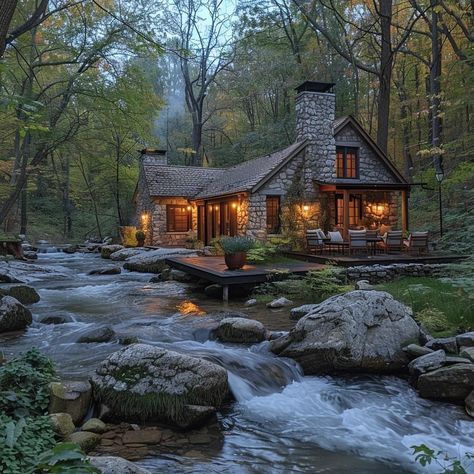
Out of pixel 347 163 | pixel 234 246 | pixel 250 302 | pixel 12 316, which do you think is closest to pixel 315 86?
pixel 347 163

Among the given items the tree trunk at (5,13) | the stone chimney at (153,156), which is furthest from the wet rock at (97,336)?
the stone chimney at (153,156)

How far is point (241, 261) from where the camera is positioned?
11.1 meters

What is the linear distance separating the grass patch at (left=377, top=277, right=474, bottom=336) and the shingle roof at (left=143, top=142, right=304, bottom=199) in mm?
9047

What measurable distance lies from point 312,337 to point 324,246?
849cm

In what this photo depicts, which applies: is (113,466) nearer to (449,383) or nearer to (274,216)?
(449,383)

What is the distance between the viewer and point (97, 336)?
6.51m

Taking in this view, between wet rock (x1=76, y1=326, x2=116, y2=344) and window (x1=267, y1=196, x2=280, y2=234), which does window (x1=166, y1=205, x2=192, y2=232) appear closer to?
window (x1=267, y1=196, x2=280, y2=234)

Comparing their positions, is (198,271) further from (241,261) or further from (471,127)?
(471,127)

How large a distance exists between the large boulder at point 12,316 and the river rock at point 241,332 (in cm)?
348

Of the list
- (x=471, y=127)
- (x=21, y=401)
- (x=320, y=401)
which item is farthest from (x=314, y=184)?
(x=21, y=401)

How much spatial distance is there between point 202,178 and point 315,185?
8702 millimetres

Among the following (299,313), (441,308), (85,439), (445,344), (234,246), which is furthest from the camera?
(234,246)

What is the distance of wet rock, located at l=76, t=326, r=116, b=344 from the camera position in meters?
6.49

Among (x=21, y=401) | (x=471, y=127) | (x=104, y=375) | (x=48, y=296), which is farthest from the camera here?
(x=471, y=127)
